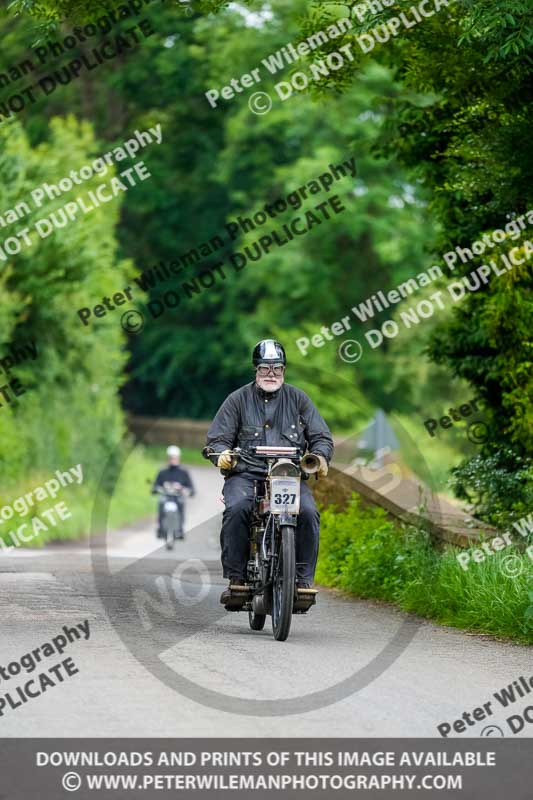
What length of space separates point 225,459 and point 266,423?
500mm

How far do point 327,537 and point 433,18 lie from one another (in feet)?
17.5

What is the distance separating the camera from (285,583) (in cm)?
1041

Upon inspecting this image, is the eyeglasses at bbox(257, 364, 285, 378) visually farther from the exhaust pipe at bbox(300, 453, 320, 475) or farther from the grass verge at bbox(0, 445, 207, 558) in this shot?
the grass verge at bbox(0, 445, 207, 558)

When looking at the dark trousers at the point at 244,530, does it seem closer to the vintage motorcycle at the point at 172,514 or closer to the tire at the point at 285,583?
the tire at the point at 285,583

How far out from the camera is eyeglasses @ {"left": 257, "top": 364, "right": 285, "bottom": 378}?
1113cm

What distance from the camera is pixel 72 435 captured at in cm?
3094

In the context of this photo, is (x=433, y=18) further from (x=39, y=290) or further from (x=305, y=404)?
→ (x=39, y=290)

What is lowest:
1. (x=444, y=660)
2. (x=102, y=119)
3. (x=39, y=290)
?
(x=444, y=660)

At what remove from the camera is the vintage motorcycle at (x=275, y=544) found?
1056 cm

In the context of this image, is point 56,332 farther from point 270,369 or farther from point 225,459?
point 225,459

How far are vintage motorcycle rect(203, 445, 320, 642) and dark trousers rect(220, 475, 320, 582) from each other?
0.25 feet

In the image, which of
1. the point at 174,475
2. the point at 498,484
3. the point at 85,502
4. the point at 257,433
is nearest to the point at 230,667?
the point at 257,433
